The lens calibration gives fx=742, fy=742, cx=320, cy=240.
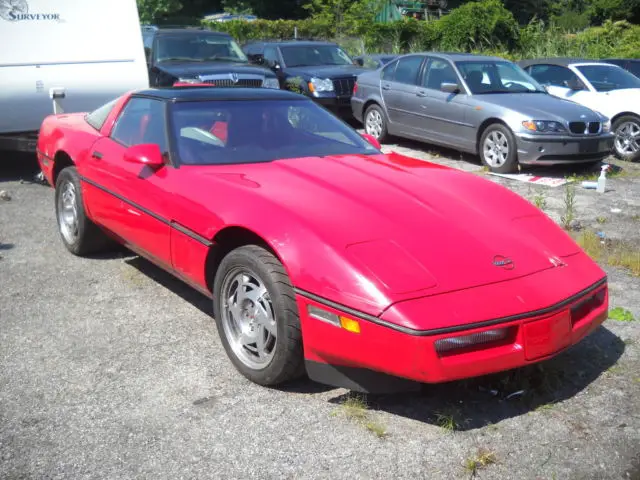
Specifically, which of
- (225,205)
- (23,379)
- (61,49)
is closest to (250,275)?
(225,205)

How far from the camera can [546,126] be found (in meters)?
9.63

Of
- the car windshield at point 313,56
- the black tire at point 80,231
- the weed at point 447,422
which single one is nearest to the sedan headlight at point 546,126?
the car windshield at point 313,56

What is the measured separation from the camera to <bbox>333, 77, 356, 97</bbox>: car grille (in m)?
13.1

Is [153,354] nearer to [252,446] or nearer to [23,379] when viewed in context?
[23,379]

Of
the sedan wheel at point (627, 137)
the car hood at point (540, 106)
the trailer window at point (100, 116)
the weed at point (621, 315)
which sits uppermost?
the trailer window at point (100, 116)

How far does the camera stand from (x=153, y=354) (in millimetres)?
4184

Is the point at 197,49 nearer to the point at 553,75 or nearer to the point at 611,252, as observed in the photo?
the point at 553,75

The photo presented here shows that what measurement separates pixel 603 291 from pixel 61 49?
7.30 meters

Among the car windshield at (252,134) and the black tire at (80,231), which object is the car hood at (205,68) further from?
the car windshield at (252,134)

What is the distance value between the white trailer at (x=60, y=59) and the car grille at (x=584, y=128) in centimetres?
558

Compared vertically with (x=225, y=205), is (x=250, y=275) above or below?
below

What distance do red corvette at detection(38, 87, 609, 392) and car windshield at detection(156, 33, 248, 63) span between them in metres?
7.42

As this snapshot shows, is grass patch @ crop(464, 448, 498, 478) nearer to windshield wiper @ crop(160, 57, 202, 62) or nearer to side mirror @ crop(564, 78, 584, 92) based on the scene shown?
side mirror @ crop(564, 78, 584, 92)

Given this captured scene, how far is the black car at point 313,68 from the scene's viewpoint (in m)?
13.1
